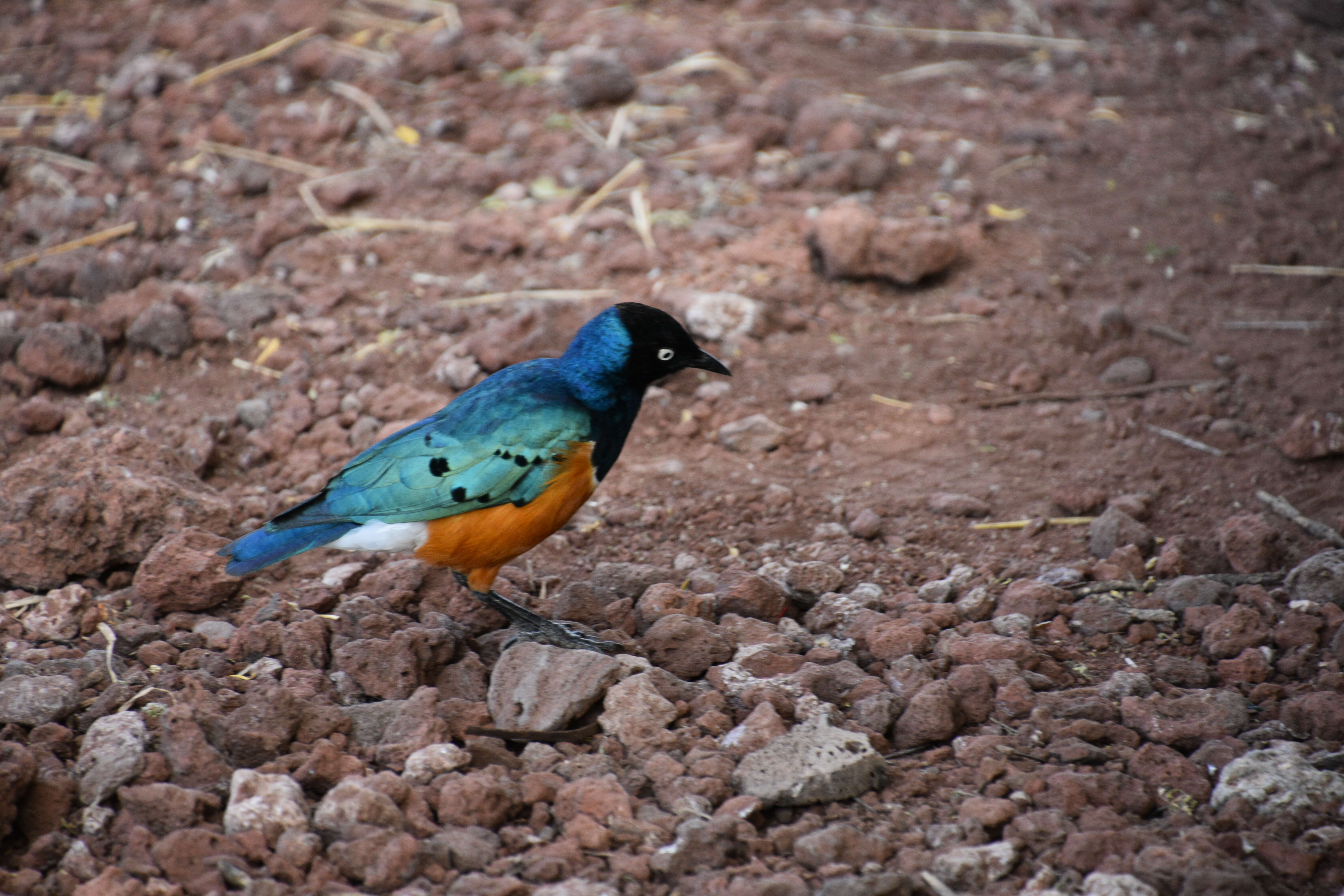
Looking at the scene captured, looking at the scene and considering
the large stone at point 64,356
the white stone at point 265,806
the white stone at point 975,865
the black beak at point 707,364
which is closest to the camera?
the white stone at point 975,865

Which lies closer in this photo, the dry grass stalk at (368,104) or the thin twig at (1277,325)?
the thin twig at (1277,325)

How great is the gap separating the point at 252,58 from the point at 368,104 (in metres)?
1.13

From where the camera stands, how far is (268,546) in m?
3.96

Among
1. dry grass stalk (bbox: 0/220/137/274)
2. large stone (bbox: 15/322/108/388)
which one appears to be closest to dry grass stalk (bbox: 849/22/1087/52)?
dry grass stalk (bbox: 0/220/137/274)

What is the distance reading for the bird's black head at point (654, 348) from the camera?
4.37 metres

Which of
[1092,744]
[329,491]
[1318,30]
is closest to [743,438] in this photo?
[329,491]

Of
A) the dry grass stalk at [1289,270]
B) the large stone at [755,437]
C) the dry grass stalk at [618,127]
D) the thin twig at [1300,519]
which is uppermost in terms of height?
the dry grass stalk at [618,127]

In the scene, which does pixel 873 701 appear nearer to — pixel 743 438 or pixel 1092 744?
pixel 1092 744

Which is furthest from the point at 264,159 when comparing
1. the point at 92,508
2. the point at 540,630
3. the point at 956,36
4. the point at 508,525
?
the point at 956,36

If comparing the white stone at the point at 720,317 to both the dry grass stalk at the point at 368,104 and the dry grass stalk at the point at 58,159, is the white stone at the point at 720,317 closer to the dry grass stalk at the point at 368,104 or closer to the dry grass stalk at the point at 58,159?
the dry grass stalk at the point at 368,104

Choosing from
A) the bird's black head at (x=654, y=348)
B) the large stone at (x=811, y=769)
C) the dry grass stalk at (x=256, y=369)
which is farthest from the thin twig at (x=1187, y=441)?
the dry grass stalk at (x=256, y=369)

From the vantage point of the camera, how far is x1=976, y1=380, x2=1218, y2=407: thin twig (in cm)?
551

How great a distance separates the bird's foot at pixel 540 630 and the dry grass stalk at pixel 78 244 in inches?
151

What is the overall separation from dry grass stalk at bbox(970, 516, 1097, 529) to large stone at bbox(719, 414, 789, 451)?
Answer: 1068mm
